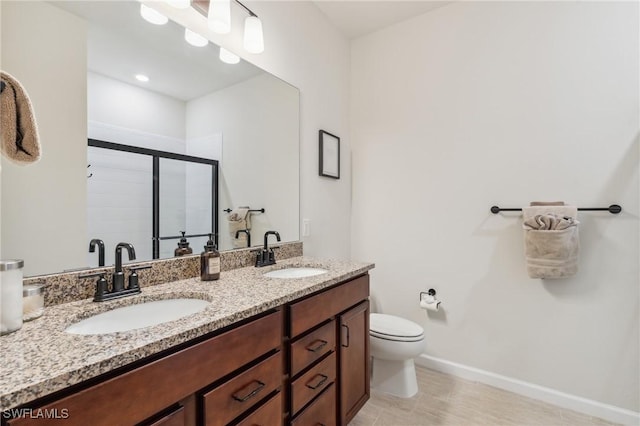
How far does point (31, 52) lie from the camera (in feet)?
3.06

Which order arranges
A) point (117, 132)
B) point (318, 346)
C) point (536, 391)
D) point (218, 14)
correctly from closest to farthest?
point (117, 132) < point (318, 346) < point (218, 14) < point (536, 391)

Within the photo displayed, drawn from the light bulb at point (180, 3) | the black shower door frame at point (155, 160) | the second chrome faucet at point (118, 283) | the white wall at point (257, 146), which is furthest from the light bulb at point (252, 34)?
the second chrome faucet at point (118, 283)

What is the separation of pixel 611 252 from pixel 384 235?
1.33 meters

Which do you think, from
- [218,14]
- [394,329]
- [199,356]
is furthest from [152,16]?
[394,329]

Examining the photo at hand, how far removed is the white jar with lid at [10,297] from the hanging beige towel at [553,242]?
2.16 meters

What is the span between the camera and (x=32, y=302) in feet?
2.66

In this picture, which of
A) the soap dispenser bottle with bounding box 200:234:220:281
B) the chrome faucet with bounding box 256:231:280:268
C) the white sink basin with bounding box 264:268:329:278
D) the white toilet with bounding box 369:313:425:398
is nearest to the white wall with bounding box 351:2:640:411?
the white toilet with bounding box 369:313:425:398

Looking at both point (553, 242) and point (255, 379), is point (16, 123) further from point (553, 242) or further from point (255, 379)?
point (553, 242)

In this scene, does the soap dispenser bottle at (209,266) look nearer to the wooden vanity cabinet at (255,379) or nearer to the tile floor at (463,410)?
the wooden vanity cabinet at (255,379)

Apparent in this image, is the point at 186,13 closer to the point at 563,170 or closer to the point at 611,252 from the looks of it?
the point at 563,170

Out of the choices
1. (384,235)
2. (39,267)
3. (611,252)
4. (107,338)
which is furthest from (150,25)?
(611,252)

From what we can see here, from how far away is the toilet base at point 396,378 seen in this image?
1.89 m

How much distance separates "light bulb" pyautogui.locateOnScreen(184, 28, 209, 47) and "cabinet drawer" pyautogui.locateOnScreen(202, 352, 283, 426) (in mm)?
1396

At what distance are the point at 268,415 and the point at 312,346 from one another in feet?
0.97
